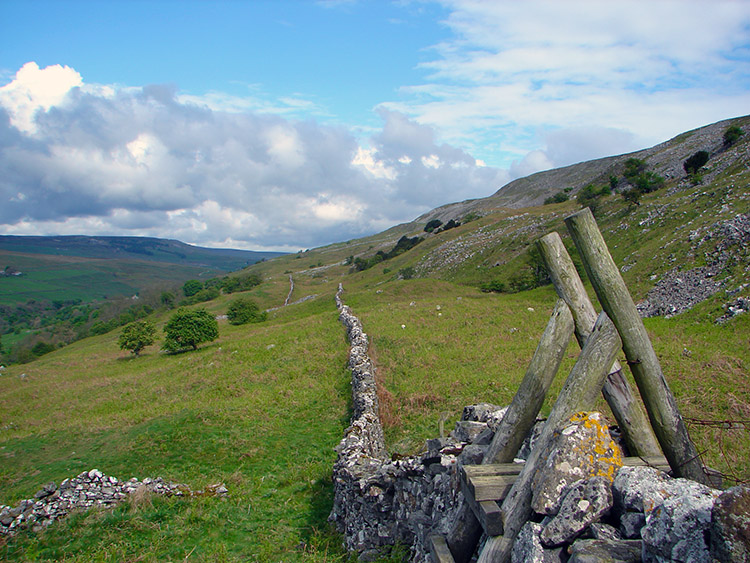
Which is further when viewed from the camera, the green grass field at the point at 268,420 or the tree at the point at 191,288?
the tree at the point at 191,288

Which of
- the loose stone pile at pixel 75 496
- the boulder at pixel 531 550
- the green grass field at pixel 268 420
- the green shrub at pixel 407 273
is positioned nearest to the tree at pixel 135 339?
the green grass field at pixel 268 420

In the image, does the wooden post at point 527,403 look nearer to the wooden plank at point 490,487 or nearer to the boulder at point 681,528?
the wooden plank at point 490,487

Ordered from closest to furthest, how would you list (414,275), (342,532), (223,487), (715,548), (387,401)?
(715,548)
(342,532)
(223,487)
(387,401)
(414,275)

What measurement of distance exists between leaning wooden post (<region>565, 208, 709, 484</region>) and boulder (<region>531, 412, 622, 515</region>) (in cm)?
112

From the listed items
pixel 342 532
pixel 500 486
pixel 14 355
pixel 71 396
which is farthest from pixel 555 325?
pixel 14 355

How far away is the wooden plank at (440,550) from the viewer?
4.89 m

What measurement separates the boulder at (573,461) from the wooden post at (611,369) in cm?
89

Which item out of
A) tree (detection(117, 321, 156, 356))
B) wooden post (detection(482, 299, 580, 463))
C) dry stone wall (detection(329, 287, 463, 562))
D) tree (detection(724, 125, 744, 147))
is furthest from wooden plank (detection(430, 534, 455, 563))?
tree (detection(724, 125, 744, 147))

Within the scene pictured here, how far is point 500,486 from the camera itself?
4.57 m

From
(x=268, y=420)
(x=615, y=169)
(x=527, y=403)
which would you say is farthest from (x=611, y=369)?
(x=615, y=169)

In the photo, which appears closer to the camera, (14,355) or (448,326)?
(448,326)

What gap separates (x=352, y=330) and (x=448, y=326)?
18.6 ft

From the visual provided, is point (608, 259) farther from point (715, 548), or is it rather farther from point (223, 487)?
point (223, 487)

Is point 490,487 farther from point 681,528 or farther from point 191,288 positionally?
point 191,288
